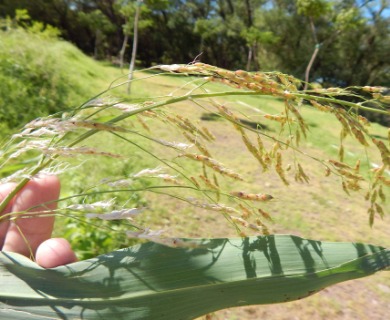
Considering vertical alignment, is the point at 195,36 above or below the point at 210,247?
above

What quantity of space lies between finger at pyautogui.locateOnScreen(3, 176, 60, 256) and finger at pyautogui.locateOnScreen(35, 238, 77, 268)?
0.54 ft

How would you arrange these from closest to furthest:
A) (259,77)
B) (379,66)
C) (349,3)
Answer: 1. (259,77)
2. (349,3)
3. (379,66)

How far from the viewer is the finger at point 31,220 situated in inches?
37.3

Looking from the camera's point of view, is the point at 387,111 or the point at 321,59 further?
the point at 321,59

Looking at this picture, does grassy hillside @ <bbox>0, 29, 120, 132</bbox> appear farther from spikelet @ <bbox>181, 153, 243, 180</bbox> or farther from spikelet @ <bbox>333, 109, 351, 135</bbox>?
spikelet @ <bbox>333, 109, 351, 135</bbox>

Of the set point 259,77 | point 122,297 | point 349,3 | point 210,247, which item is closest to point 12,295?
point 122,297

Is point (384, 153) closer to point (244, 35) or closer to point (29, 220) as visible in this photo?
point (29, 220)

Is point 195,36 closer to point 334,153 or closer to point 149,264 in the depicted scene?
point 334,153

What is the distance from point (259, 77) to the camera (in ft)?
1.88

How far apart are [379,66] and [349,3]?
425 centimetres

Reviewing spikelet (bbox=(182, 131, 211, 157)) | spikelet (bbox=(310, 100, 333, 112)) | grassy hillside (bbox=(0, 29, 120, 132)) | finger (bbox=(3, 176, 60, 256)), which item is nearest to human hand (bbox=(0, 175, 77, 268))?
finger (bbox=(3, 176, 60, 256))

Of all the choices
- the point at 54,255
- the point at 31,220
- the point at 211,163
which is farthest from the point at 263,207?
the point at 211,163

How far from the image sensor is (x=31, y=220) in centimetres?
100

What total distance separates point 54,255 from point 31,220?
28cm
